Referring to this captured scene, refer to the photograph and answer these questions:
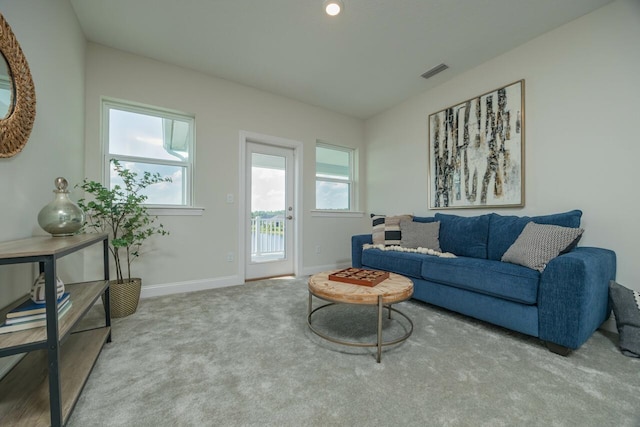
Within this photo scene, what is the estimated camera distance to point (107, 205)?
2213 millimetres

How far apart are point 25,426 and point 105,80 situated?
2.90m

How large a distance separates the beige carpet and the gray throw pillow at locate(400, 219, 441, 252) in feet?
3.24

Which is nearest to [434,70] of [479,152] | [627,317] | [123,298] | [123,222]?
[479,152]

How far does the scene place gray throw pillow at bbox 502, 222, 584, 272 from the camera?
73.2 inches

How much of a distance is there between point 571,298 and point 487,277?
0.47 m

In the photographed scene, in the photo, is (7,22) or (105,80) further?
(105,80)

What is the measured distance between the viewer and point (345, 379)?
1.36m

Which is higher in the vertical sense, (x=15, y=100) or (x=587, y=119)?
(x=587, y=119)

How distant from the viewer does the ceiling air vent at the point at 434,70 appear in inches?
115

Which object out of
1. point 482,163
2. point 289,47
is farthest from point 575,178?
point 289,47

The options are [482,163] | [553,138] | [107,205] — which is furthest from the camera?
[482,163]

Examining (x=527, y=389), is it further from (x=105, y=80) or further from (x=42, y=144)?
(x=105, y=80)

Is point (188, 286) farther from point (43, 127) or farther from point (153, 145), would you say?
point (43, 127)

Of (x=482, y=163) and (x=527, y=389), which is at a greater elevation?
(x=482, y=163)
